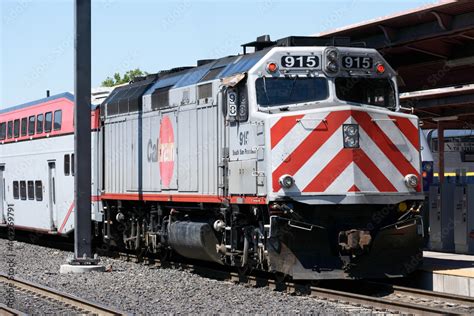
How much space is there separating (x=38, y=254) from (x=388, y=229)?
11.4 metres

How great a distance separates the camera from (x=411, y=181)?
1227cm

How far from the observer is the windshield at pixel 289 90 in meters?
12.5

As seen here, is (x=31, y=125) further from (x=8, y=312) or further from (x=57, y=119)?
(x=8, y=312)

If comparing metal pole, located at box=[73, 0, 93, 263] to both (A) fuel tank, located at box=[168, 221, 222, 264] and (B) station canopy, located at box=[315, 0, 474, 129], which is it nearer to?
(A) fuel tank, located at box=[168, 221, 222, 264]

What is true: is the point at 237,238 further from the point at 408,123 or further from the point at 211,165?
the point at 408,123

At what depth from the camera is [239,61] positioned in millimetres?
13539

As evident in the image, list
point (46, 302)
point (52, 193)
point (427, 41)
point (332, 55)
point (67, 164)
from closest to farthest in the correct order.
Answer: point (46, 302) → point (332, 55) → point (427, 41) → point (67, 164) → point (52, 193)

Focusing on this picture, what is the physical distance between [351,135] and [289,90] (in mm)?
1276

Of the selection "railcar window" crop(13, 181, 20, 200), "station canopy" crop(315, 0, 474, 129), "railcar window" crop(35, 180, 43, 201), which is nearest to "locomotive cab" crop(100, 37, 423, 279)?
"station canopy" crop(315, 0, 474, 129)

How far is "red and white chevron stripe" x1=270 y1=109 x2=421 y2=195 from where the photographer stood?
1191 cm

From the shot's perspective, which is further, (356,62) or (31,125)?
(31,125)

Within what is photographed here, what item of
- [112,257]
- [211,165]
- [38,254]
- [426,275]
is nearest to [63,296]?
[211,165]

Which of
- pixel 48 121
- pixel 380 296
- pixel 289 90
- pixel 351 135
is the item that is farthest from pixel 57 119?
pixel 380 296

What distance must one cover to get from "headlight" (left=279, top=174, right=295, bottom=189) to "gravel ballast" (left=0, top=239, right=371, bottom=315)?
1.64 meters
